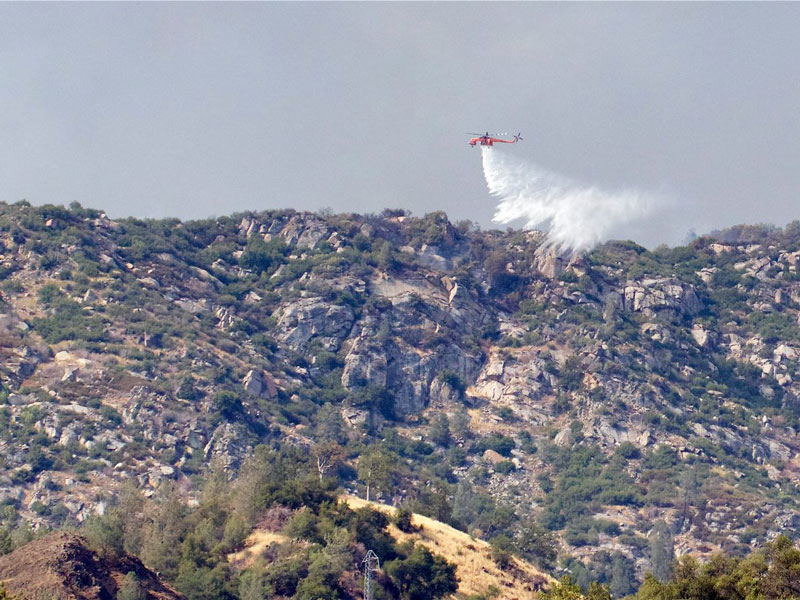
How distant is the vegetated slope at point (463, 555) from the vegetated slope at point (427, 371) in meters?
8.21

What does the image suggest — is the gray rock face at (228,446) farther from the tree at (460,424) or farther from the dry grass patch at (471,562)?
the dry grass patch at (471,562)

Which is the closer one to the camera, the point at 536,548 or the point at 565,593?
the point at 565,593

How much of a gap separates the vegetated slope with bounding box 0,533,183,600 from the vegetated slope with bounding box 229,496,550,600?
11.3 meters

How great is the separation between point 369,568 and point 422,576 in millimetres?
6694

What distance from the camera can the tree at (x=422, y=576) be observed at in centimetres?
7725

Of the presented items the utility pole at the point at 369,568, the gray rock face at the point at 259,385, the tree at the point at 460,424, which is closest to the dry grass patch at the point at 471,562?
the utility pole at the point at 369,568

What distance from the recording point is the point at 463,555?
85125mm

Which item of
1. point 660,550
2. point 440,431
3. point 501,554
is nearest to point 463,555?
point 501,554

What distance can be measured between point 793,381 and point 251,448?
207 ft

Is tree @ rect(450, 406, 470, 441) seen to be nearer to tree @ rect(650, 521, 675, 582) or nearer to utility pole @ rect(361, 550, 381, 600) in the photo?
tree @ rect(650, 521, 675, 582)

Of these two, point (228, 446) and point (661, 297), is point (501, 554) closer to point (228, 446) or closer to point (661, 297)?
point (228, 446)

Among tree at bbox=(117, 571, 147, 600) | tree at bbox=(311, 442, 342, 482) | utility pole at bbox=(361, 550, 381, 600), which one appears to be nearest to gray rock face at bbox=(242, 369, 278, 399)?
tree at bbox=(311, 442, 342, 482)

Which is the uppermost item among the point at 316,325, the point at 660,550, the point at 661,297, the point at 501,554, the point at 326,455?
the point at 661,297

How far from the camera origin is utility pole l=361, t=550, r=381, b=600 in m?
70.4
